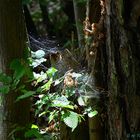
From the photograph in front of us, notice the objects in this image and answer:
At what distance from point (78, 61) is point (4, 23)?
563 millimetres

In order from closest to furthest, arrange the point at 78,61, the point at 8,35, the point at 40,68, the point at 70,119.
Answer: the point at 70,119 → the point at 8,35 → the point at 78,61 → the point at 40,68

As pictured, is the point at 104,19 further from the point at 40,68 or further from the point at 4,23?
the point at 40,68

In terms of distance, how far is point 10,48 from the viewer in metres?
2.32

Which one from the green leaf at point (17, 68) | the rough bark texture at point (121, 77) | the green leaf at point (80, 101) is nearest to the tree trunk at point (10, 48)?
the green leaf at point (17, 68)

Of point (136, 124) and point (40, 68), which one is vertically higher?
point (40, 68)

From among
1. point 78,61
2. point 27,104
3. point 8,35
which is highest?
point 8,35

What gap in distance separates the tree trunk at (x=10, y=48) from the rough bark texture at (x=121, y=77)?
0.51 metres

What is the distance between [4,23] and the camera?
230 cm

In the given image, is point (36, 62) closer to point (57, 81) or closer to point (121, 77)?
point (57, 81)

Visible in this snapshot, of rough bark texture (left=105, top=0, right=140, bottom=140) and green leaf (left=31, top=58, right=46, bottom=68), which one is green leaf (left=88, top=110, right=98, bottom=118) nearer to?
rough bark texture (left=105, top=0, right=140, bottom=140)

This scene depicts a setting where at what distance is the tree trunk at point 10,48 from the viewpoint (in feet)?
7.54

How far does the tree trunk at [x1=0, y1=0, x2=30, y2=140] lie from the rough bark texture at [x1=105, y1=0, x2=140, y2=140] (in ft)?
1.69

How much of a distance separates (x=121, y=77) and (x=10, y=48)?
2.21 ft

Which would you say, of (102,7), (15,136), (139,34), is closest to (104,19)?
(102,7)
